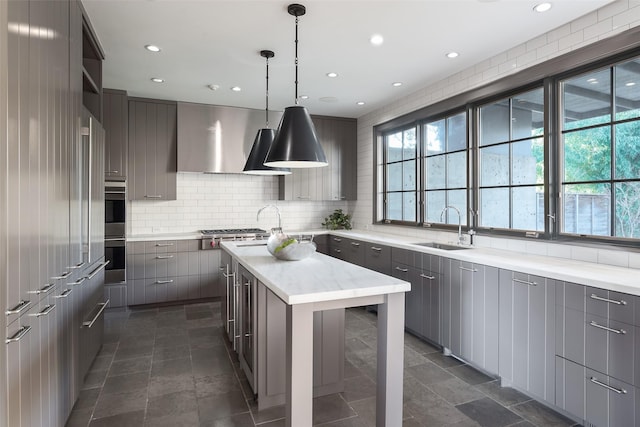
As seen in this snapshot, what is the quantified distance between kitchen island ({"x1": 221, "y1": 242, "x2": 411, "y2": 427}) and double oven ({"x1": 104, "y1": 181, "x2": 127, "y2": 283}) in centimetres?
275

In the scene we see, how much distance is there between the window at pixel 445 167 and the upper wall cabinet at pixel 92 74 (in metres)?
3.36

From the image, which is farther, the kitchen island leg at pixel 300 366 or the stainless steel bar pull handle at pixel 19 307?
the kitchen island leg at pixel 300 366

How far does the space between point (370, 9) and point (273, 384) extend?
2661 mm

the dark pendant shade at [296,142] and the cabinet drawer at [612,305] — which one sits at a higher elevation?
the dark pendant shade at [296,142]

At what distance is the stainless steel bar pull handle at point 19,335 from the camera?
4.64ft

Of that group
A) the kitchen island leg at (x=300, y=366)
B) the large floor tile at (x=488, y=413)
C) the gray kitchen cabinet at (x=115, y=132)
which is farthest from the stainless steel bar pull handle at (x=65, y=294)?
the gray kitchen cabinet at (x=115, y=132)

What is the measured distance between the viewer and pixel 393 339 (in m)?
2.00

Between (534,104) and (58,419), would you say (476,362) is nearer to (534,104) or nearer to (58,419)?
(534,104)

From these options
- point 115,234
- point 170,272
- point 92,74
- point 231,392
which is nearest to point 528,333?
point 231,392

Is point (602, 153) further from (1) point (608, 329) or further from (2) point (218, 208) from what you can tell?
(2) point (218, 208)

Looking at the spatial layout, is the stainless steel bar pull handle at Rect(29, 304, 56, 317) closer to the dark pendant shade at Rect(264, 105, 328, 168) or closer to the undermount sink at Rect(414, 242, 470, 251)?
the dark pendant shade at Rect(264, 105, 328, 168)

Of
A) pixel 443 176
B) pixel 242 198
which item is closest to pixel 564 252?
pixel 443 176

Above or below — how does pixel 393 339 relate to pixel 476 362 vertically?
above

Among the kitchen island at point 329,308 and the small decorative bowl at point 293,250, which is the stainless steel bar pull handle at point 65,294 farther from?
the small decorative bowl at point 293,250
